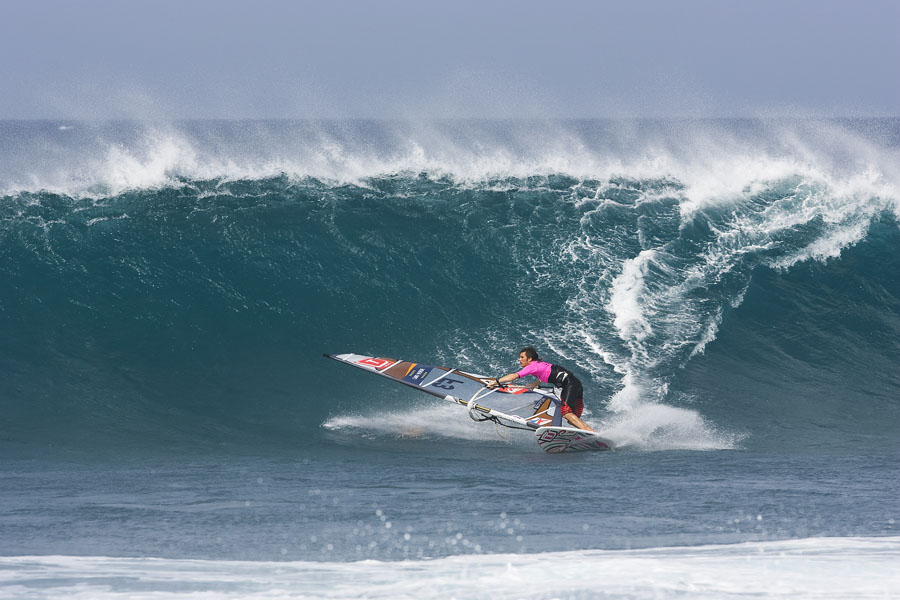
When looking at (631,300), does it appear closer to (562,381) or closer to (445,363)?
(445,363)

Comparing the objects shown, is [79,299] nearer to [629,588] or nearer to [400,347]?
[400,347]

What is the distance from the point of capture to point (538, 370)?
Answer: 10.7 m

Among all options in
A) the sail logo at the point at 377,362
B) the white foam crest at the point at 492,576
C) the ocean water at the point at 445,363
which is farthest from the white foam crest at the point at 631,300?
the white foam crest at the point at 492,576

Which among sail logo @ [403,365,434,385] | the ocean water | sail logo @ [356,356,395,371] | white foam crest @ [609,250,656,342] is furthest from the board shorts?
white foam crest @ [609,250,656,342]

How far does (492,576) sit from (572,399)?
457 centimetres

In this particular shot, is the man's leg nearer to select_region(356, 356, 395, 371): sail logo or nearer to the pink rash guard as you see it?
the pink rash guard

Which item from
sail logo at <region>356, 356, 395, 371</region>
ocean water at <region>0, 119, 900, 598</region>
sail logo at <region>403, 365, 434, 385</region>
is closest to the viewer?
ocean water at <region>0, 119, 900, 598</region>

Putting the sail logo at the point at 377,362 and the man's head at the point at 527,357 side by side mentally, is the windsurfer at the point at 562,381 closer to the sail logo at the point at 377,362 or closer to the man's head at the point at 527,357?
the man's head at the point at 527,357

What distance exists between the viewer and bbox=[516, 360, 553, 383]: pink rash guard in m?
10.6

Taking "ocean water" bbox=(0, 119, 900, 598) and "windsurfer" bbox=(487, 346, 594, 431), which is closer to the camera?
"ocean water" bbox=(0, 119, 900, 598)

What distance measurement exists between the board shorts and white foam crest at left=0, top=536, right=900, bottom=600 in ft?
13.0

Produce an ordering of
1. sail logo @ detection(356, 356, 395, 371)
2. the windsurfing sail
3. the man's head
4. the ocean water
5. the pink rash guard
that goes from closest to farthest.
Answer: the ocean water
the windsurfing sail
the pink rash guard
the man's head
sail logo @ detection(356, 356, 395, 371)

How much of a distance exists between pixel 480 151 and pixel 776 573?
49.1ft

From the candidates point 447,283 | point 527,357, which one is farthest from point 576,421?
point 447,283
